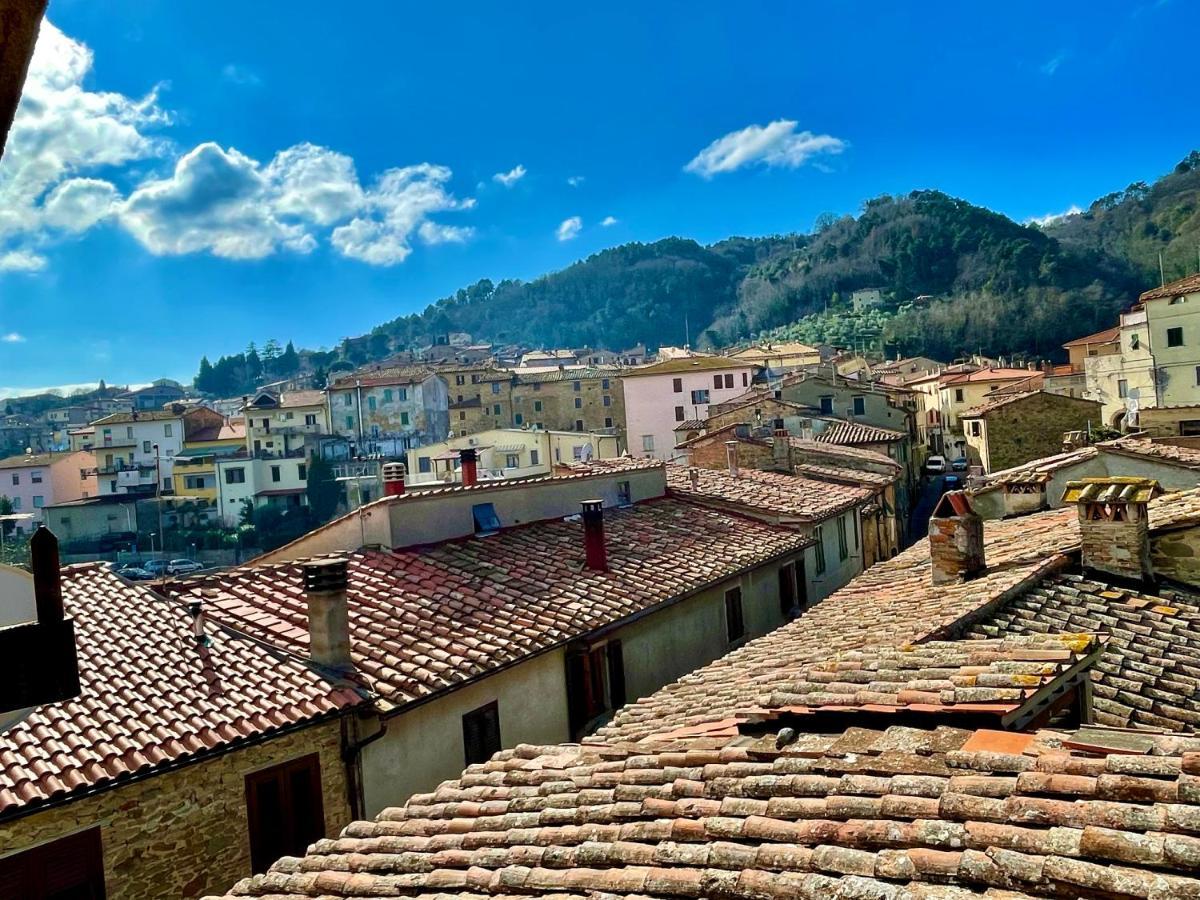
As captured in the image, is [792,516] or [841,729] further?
[792,516]

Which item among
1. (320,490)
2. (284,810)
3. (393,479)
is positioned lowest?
(320,490)

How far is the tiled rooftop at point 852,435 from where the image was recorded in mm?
37594

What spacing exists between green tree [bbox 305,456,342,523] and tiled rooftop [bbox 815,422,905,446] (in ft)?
134

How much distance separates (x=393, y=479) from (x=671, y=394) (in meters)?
47.9

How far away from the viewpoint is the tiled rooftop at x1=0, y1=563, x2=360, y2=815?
7.50m

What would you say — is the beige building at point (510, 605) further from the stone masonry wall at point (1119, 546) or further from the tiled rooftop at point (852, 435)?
the tiled rooftop at point (852, 435)

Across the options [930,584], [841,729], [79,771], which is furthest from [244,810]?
[930,584]

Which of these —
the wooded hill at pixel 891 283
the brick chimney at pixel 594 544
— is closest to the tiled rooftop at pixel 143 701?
the brick chimney at pixel 594 544

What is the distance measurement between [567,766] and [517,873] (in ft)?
5.77

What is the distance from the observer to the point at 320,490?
66500 millimetres

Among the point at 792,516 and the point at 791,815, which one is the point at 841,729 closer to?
the point at 791,815

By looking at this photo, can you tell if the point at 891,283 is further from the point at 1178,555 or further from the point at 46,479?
the point at 1178,555

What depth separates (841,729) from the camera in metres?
5.23

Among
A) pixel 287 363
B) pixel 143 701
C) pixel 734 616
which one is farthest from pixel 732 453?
pixel 287 363
